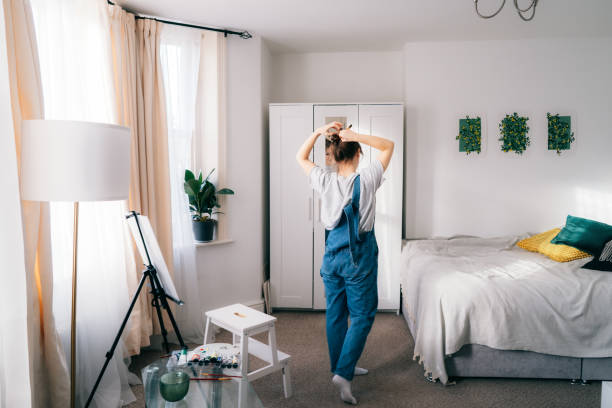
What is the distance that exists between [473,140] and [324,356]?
251 centimetres

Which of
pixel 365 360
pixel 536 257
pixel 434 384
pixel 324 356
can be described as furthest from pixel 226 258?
pixel 536 257

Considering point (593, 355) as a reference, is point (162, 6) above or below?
above

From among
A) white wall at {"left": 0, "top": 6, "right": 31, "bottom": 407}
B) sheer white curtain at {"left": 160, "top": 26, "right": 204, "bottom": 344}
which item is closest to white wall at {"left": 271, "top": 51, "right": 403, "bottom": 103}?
sheer white curtain at {"left": 160, "top": 26, "right": 204, "bottom": 344}

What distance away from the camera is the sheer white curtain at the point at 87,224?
A: 216 centimetres

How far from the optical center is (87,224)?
2.34m

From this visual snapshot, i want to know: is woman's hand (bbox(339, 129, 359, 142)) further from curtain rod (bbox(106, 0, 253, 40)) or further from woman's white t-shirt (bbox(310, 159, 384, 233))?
curtain rod (bbox(106, 0, 253, 40))

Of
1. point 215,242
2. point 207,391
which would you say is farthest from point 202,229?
point 207,391

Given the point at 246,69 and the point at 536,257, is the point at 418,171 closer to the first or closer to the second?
the point at 536,257

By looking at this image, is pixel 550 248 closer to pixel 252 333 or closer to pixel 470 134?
pixel 470 134

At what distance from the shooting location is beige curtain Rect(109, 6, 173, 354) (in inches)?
106

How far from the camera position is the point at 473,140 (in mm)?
3875

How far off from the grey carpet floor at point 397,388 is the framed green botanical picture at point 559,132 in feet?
7.43

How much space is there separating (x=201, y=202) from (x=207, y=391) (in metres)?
1.79

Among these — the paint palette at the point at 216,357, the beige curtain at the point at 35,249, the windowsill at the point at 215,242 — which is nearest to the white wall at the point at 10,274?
the beige curtain at the point at 35,249
